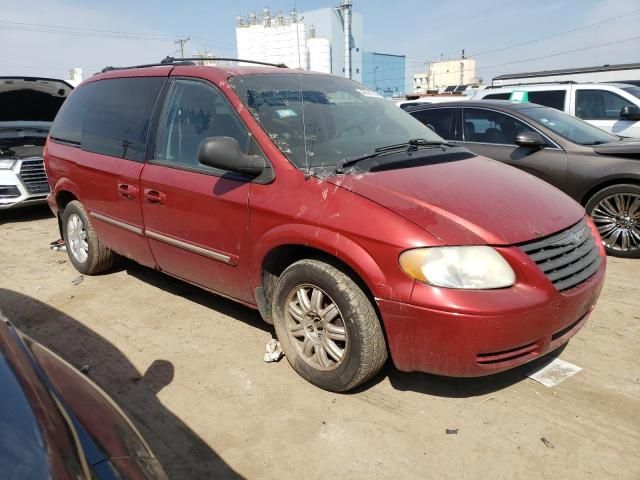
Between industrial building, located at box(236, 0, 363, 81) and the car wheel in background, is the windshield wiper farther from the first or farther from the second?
industrial building, located at box(236, 0, 363, 81)

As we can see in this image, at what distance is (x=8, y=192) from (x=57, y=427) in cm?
693

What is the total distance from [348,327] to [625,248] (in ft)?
13.0

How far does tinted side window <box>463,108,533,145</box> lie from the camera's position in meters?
6.00

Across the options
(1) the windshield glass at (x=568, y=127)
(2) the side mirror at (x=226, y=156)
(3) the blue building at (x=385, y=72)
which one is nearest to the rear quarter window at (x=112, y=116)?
(2) the side mirror at (x=226, y=156)

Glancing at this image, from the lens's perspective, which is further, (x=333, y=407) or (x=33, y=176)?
(x=33, y=176)

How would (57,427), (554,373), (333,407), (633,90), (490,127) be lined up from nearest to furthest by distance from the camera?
(57,427) → (333,407) → (554,373) → (490,127) → (633,90)

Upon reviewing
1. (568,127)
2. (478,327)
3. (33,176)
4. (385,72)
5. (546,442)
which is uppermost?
(385,72)

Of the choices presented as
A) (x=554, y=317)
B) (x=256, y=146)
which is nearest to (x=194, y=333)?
(x=256, y=146)

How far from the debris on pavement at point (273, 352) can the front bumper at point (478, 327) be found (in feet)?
3.14

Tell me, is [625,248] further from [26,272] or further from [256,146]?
[26,272]

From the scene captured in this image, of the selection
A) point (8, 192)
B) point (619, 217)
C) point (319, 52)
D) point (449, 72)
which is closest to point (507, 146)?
point (619, 217)

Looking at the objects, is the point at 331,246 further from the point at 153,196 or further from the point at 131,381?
the point at 153,196

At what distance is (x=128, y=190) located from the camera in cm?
389

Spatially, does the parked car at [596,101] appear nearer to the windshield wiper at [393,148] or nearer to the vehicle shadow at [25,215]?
the windshield wiper at [393,148]
